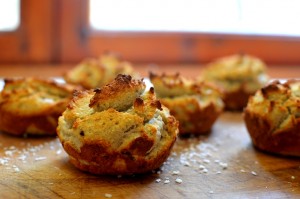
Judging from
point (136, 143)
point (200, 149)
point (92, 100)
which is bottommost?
point (200, 149)

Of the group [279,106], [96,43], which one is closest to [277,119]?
[279,106]

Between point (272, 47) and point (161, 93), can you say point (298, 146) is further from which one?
point (272, 47)

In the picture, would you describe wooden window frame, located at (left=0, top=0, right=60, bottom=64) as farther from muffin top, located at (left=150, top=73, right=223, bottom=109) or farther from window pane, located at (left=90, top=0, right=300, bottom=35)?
muffin top, located at (left=150, top=73, right=223, bottom=109)

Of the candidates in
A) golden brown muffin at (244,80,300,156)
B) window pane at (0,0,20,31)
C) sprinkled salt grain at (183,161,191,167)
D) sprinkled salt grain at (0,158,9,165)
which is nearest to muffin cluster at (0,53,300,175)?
golden brown muffin at (244,80,300,156)

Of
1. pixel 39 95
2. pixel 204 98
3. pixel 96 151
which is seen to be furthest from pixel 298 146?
pixel 39 95

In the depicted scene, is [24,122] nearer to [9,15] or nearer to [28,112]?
[28,112]

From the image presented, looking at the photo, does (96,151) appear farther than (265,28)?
No

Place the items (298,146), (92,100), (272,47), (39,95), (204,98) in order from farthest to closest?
(272,47), (204,98), (39,95), (298,146), (92,100)
